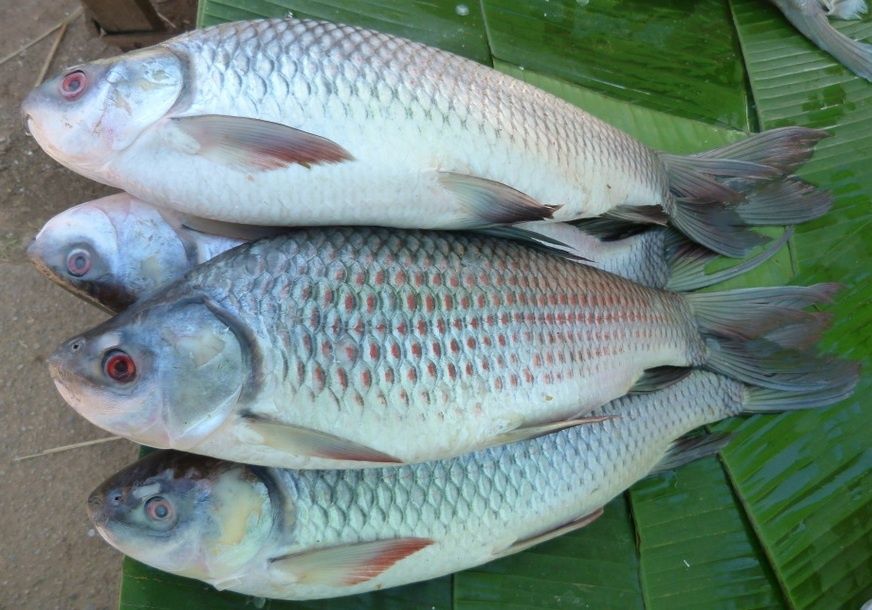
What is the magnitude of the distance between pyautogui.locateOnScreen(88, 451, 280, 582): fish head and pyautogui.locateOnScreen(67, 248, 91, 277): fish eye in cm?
47

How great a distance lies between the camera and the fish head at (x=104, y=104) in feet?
4.62

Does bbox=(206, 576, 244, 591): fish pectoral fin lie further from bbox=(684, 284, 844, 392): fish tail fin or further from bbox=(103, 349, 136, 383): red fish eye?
bbox=(684, 284, 844, 392): fish tail fin

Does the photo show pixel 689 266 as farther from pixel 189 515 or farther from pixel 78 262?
pixel 78 262

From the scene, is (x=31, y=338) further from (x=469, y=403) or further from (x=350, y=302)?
(x=469, y=403)

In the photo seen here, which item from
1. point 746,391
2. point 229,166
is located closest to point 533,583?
point 746,391

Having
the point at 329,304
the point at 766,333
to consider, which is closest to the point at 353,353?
the point at 329,304

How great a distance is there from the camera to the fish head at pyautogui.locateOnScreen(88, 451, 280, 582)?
1.43 m

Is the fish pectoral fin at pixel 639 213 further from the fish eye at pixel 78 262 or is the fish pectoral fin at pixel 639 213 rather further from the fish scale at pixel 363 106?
the fish eye at pixel 78 262

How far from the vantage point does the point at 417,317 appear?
1454mm

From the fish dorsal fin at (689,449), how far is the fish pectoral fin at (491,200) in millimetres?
919

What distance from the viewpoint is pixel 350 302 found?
1420 mm

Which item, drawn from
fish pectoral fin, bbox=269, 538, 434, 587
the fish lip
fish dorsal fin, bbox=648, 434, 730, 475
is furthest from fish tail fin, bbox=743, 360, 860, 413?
the fish lip

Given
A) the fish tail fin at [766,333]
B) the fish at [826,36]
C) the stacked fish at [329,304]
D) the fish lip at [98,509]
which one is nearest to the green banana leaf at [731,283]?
the fish at [826,36]

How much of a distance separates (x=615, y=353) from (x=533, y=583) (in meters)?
0.74
